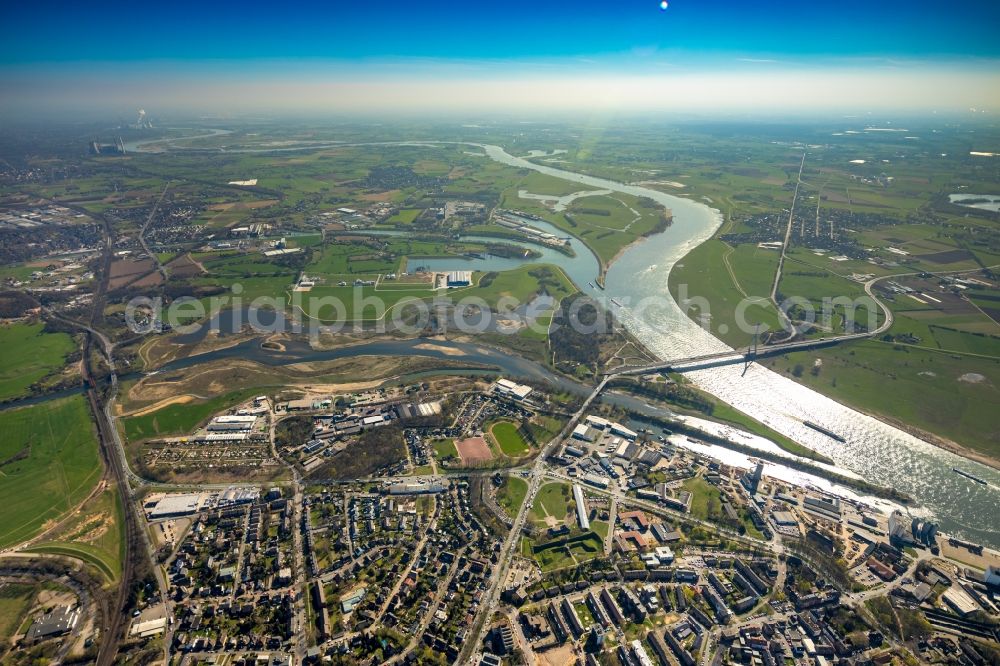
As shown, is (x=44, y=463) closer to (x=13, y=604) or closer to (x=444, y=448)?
(x=13, y=604)

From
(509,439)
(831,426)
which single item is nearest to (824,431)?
(831,426)

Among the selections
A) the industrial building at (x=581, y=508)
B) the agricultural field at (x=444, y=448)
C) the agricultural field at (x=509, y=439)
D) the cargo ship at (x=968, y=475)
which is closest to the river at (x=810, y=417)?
the cargo ship at (x=968, y=475)

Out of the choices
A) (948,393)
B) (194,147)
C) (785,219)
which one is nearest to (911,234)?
(785,219)

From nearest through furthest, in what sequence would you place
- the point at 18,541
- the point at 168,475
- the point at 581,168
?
the point at 18,541 → the point at 168,475 → the point at 581,168

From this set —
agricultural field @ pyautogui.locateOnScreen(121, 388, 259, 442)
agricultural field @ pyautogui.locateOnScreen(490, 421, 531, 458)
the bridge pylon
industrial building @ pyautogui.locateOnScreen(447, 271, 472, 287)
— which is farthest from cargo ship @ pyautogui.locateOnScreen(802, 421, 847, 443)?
agricultural field @ pyautogui.locateOnScreen(121, 388, 259, 442)

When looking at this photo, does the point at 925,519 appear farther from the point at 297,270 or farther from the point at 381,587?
the point at 297,270

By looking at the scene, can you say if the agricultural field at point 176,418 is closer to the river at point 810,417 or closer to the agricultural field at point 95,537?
the agricultural field at point 95,537
